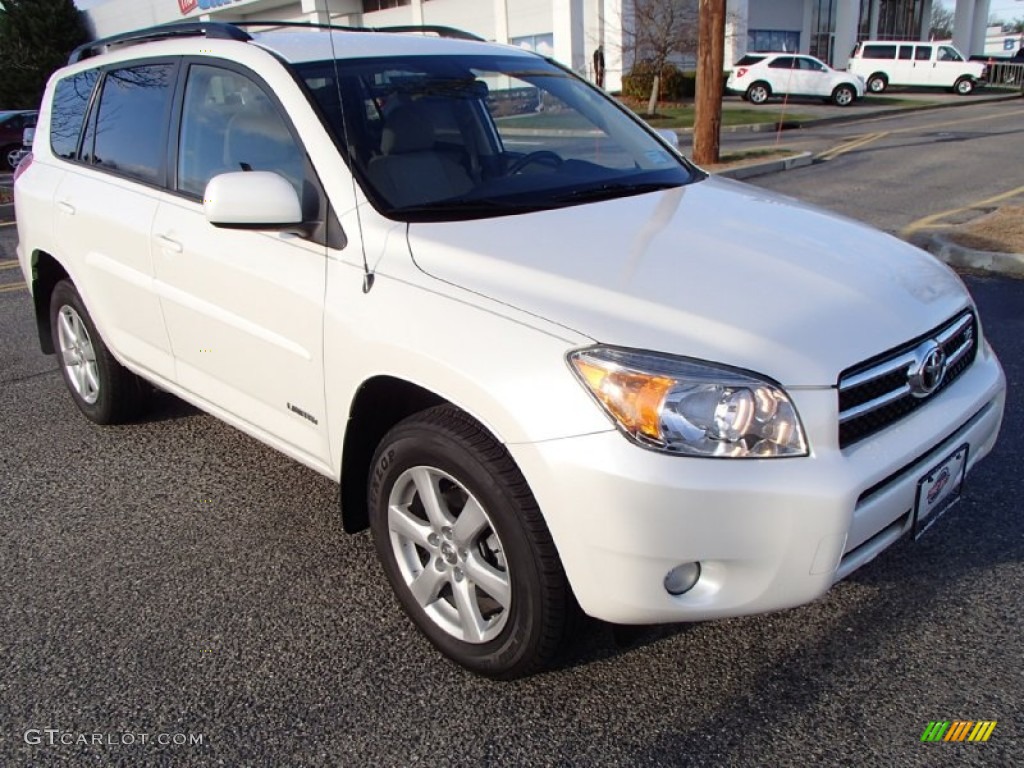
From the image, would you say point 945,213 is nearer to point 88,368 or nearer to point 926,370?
point 926,370

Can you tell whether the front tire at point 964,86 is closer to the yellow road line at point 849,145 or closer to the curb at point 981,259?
the yellow road line at point 849,145

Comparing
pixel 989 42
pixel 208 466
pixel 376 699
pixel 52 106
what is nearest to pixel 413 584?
pixel 376 699

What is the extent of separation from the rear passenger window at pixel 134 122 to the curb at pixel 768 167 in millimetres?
10535

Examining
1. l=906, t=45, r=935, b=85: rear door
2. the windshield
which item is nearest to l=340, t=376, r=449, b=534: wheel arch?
the windshield

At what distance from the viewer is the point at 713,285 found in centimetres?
242

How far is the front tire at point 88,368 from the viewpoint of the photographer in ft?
14.2

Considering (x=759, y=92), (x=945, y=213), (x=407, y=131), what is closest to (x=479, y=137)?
(x=407, y=131)

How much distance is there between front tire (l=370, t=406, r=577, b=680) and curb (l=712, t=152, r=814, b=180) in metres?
11.6

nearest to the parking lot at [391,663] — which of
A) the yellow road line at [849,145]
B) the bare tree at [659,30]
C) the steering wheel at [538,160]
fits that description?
the steering wheel at [538,160]

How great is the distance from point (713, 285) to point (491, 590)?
1040 mm

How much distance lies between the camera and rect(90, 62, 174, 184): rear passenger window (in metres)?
3.67

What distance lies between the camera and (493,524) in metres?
2.34

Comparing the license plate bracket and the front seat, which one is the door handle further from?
the license plate bracket

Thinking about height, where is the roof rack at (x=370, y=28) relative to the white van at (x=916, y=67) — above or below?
above
